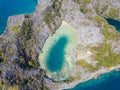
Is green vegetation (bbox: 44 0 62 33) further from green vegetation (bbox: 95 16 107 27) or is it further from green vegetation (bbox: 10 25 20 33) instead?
green vegetation (bbox: 95 16 107 27)

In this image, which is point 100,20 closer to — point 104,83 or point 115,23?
point 115,23

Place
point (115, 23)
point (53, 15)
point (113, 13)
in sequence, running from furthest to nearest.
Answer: point (53, 15)
point (113, 13)
point (115, 23)

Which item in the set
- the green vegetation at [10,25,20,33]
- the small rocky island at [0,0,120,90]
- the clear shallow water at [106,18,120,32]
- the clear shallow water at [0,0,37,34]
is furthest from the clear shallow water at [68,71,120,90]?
the clear shallow water at [0,0,37,34]

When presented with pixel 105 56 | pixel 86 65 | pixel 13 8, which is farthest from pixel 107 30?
pixel 13 8

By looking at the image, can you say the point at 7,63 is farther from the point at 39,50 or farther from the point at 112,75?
the point at 112,75

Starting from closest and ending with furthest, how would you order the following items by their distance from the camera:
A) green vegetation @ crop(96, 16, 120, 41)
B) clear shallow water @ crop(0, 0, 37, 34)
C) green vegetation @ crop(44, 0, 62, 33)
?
1. green vegetation @ crop(96, 16, 120, 41)
2. green vegetation @ crop(44, 0, 62, 33)
3. clear shallow water @ crop(0, 0, 37, 34)

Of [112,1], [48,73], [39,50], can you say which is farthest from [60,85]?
[112,1]
